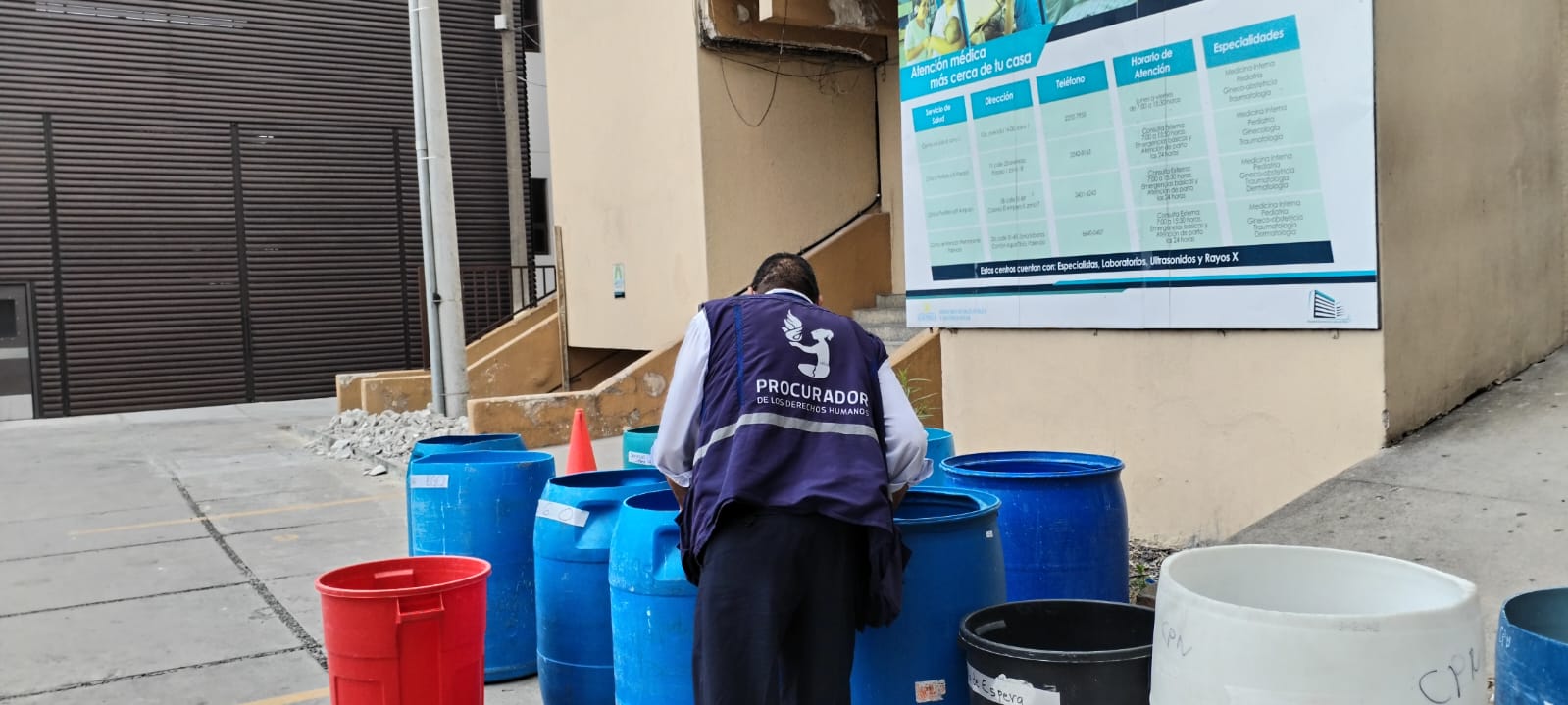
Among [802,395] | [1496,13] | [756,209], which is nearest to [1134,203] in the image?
[1496,13]

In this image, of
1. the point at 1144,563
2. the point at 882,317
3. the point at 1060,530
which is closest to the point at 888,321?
the point at 882,317

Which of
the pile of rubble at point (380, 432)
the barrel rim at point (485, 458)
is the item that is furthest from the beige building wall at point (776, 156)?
the barrel rim at point (485, 458)

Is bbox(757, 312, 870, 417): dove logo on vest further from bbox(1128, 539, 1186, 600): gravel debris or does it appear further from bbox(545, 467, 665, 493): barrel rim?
bbox(1128, 539, 1186, 600): gravel debris

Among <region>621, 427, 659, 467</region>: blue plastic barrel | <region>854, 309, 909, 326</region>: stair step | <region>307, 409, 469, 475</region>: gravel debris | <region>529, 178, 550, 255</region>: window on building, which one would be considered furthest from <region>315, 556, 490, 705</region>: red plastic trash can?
<region>529, 178, 550, 255</region>: window on building

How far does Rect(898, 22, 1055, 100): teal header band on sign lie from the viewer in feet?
21.4

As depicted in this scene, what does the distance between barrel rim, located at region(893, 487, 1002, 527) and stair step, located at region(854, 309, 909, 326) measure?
7.53 meters

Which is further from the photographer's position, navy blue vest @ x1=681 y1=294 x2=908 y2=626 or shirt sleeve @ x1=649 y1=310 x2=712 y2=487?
shirt sleeve @ x1=649 y1=310 x2=712 y2=487

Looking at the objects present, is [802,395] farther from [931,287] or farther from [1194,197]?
[931,287]

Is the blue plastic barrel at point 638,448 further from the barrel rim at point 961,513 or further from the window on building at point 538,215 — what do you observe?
the window on building at point 538,215

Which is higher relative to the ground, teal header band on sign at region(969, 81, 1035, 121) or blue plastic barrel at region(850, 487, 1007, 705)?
teal header band on sign at region(969, 81, 1035, 121)

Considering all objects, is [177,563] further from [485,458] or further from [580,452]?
[485,458]

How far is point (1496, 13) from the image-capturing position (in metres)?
5.55

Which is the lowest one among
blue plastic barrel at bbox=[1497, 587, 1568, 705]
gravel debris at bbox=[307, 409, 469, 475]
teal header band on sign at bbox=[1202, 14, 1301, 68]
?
gravel debris at bbox=[307, 409, 469, 475]

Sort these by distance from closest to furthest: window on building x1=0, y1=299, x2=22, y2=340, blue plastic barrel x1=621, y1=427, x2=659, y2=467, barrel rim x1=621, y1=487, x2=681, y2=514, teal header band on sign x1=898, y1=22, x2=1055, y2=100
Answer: barrel rim x1=621, y1=487, x2=681, y2=514
blue plastic barrel x1=621, y1=427, x2=659, y2=467
teal header band on sign x1=898, y1=22, x2=1055, y2=100
window on building x1=0, y1=299, x2=22, y2=340
